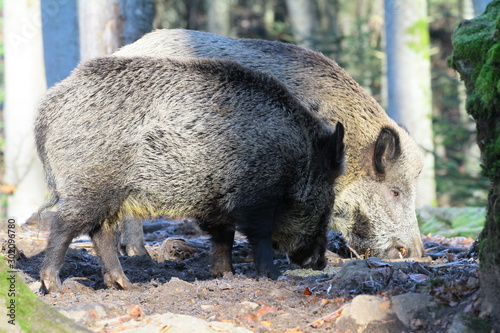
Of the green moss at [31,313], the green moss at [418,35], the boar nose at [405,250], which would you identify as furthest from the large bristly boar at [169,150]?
the green moss at [418,35]

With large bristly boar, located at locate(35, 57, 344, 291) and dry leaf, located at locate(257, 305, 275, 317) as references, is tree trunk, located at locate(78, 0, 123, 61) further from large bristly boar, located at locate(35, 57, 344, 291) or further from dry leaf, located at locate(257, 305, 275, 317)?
dry leaf, located at locate(257, 305, 275, 317)

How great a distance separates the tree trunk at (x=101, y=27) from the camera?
8.32 meters

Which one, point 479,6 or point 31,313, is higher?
point 479,6

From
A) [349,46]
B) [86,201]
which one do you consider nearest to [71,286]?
[86,201]

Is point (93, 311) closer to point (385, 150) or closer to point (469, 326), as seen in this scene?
point (469, 326)

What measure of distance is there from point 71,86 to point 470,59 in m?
3.03

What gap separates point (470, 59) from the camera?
378cm

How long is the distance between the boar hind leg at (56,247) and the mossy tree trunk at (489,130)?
3.00 meters

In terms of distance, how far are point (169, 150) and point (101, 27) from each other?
3704mm

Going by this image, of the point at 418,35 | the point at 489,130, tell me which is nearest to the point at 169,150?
the point at 489,130

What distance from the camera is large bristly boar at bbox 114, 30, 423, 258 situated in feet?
21.1

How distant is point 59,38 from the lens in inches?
408

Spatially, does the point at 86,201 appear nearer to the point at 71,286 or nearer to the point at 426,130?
the point at 71,286

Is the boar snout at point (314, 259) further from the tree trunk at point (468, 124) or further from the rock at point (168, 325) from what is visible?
the tree trunk at point (468, 124)
